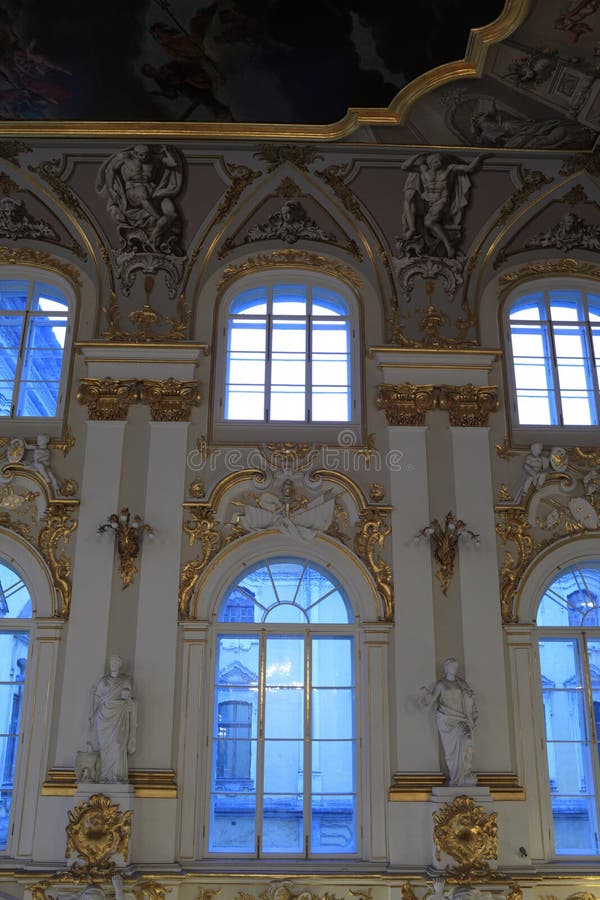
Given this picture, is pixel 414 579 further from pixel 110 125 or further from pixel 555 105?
pixel 110 125

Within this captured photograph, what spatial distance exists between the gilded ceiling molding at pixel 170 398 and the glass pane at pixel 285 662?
8.59 feet

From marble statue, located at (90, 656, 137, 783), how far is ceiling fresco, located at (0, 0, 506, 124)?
611 cm

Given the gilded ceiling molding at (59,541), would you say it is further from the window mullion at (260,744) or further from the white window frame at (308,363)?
the window mullion at (260,744)

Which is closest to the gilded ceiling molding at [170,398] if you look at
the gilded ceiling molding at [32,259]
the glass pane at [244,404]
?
the glass pane at [244,404]

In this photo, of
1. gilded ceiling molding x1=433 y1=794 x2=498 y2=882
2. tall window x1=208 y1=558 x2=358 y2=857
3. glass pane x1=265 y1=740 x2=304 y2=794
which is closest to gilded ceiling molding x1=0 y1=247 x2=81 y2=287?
tall window x1=208 y1=558 x2=358 y2=857

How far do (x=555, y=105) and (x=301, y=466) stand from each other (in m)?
4.90

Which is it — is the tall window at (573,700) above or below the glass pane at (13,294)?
below

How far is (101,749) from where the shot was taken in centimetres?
873

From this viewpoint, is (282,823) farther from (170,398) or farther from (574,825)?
(170,398)

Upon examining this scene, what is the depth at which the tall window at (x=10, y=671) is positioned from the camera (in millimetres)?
9008

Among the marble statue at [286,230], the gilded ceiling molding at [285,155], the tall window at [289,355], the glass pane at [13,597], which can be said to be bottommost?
the glass pane at [13,597]

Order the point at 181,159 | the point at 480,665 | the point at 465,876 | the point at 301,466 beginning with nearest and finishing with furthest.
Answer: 1. the point at 465,876
2. the point at 480,665
3. the point at 301,466
4. the point at 181,159

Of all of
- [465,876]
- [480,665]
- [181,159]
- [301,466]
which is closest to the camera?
[465,876]

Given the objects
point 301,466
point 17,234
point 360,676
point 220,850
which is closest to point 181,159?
point 17,234
